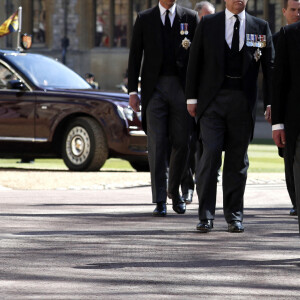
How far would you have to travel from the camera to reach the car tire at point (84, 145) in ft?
55.2

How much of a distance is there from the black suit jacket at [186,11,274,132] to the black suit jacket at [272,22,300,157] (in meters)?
1.71

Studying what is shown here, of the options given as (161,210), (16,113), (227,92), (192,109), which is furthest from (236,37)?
(16,113)

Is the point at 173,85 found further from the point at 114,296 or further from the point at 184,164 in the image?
the point at 114,296

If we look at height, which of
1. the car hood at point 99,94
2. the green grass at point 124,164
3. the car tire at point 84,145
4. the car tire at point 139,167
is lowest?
the green grass at point 124,164

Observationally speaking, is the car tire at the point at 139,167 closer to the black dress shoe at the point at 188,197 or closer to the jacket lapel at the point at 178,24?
the black dress shoe at the point at 188,197

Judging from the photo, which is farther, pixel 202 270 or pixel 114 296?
pixel 202 270

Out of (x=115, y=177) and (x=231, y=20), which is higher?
(x=231, y=20)

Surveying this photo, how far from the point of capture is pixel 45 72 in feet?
58.2

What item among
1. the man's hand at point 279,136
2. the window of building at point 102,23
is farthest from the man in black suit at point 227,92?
the window of building at point 102,23

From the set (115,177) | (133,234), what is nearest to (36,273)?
(133,234)

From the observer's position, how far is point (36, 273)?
696 cm

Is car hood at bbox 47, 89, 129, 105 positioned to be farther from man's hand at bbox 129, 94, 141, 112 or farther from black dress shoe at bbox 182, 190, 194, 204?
man's hand at bbox 129, 94, 141, 112

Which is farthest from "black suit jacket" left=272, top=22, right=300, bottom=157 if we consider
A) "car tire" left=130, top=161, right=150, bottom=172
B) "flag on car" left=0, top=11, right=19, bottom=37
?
"flag on car" left=0, top=11, right=19, bottom=37

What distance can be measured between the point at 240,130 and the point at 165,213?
1.58 m
